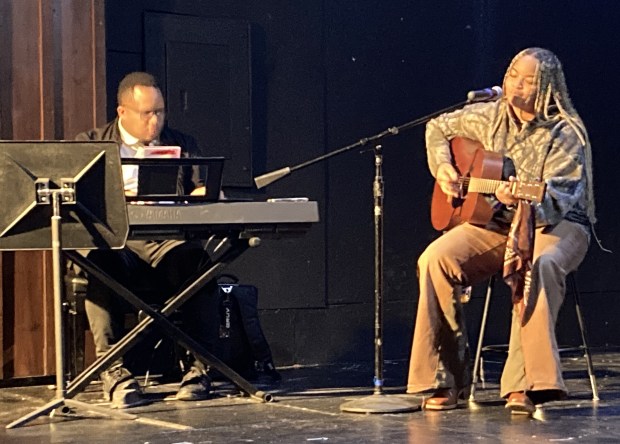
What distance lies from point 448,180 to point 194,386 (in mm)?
1268

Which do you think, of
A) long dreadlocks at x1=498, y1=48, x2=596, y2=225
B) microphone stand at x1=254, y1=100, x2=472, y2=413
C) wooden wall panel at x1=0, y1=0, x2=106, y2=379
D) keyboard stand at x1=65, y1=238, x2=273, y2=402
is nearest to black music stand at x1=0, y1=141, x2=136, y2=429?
keyboard stand at x1=65, y1=238, x2=273, y2=402

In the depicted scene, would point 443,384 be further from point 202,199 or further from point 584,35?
point 584,35

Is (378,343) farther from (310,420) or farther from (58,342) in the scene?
(58,342)

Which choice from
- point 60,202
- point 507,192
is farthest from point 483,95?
point 60,202

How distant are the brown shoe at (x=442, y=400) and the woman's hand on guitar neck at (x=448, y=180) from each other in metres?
0.72

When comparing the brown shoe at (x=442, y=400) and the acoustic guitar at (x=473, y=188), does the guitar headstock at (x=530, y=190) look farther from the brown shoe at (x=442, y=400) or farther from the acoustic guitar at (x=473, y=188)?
the brown shoe at (x=442, y=400)

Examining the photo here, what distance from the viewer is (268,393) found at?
4520 mm

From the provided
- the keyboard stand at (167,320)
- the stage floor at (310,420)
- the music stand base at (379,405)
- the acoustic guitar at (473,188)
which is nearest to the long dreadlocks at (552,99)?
the acoustic guitar at (473,188)

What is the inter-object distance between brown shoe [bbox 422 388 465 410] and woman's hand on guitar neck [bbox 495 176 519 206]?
28.5 inches

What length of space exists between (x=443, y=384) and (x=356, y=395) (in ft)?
1.58

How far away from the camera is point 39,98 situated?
4895mm

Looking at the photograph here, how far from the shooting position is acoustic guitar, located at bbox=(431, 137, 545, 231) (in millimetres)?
3961

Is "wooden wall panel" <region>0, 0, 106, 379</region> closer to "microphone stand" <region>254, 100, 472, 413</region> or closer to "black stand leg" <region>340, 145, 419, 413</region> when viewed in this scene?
"microphone stand" <region>254, 100, 472, 413</region>

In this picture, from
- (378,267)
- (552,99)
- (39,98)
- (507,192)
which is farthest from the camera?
(39,98)
